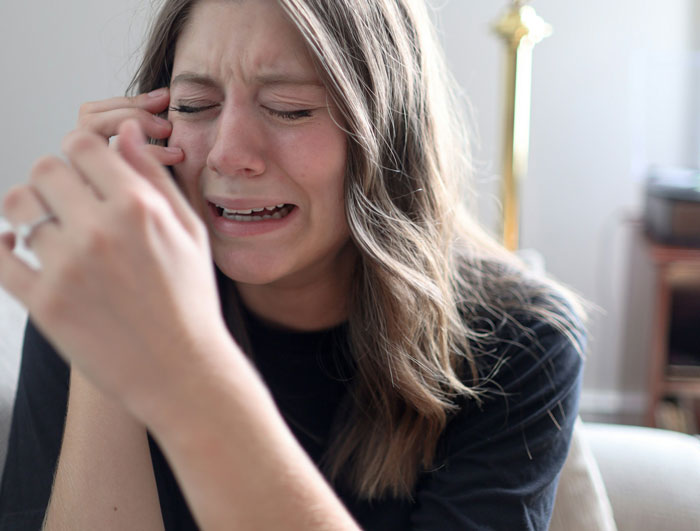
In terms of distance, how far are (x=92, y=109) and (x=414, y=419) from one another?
61 cm

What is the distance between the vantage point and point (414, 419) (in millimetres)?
1025

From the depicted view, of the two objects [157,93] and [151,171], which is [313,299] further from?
[151,171]

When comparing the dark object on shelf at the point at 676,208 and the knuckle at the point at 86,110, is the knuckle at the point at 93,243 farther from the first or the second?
the dark object on shelf at the point at 676,208

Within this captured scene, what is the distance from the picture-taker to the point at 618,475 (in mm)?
1145

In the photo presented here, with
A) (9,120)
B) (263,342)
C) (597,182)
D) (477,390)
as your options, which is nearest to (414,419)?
(477,390)

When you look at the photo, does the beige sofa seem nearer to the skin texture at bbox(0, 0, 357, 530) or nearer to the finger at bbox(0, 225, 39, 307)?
the skin texture at bbox(0, 0, 357, 530)

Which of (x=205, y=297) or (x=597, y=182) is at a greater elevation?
(x=205, y=297)

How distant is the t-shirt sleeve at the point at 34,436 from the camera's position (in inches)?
38.7

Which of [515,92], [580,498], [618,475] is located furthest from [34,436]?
[515,92]

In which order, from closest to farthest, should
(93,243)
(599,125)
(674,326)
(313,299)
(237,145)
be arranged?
(93,243), (237,145), (313,299), (674,326), (599,125)

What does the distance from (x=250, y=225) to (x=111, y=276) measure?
0.41 metres

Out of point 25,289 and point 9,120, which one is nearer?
point 25,289

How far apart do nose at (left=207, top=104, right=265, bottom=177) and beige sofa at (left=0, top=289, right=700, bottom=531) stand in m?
0.53

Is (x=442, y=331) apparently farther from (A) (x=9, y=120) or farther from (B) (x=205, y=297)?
(A) (x=9, y=120)
